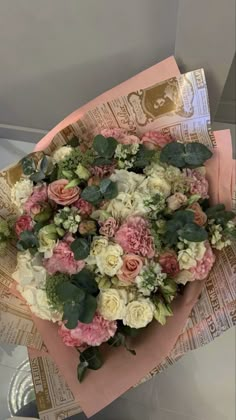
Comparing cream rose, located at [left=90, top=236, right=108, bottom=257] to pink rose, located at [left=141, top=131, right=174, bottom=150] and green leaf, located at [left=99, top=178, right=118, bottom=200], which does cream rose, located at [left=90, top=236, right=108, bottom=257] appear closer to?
green leaf, located at [left=99, top=178, right=118, bottom=200]

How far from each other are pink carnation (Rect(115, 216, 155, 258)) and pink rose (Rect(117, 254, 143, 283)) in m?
0.01

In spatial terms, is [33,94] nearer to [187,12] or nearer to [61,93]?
[61,93]

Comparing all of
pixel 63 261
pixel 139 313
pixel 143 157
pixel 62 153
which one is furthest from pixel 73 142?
pixel 139 313

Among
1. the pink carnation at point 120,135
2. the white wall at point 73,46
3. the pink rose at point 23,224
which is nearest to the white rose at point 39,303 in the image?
the pink rose at point 23,224

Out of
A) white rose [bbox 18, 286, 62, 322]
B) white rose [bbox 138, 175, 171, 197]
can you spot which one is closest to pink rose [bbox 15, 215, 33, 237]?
white rose [bbox 18, 286, 62, 322]

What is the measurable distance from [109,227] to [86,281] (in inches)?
3.9

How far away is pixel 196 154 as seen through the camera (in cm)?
93

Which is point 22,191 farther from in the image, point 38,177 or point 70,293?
point 70,293

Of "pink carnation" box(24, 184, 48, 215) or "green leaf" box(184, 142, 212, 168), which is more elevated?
"green leaf" box(184, 142, 212, 168)

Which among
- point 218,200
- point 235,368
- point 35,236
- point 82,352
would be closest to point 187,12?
point 218,200

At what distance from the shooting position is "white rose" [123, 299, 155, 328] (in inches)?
33.9

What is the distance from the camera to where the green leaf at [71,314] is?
0.85 metres

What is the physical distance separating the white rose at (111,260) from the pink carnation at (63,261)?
5cm

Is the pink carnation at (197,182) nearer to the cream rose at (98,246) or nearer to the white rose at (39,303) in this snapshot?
the cream rose at (98,246)
